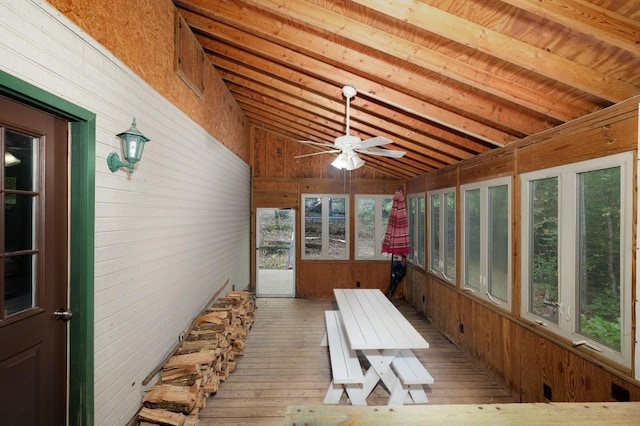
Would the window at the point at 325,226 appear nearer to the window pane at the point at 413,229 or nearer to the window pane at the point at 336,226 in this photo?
the window pane at the point at 336,226

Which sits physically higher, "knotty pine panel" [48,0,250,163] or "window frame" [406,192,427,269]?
"knotty pine panel" [48,0,250,163]

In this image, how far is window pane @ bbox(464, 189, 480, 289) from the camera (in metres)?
4.18

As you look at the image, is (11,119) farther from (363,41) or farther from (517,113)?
(517,113)

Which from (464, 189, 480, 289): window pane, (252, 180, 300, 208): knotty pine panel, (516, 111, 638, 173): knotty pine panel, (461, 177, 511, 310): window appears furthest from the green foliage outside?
(252, 180, 300, 208): knotty pine panel

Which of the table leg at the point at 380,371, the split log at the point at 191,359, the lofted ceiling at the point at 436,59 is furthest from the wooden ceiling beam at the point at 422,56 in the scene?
the split log at the point at 191,359

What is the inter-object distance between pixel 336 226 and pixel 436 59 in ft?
16.8

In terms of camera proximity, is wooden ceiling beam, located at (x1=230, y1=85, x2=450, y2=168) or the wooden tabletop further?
wooden ceiling beam, located at (x1=230, y1=85, x2=450, y2=168)

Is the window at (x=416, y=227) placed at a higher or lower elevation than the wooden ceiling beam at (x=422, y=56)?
lower

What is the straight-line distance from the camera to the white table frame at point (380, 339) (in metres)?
2.92

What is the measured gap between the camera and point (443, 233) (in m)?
5.20

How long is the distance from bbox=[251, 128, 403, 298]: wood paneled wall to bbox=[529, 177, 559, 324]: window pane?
4.25 m

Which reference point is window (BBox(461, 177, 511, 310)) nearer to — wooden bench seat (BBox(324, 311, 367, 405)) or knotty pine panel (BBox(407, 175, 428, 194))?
knotty pine panel (BBox(407, 175, 428, 194))

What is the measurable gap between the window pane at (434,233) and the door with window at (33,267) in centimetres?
516

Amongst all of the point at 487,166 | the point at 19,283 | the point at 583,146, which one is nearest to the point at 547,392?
the point at 583,146
